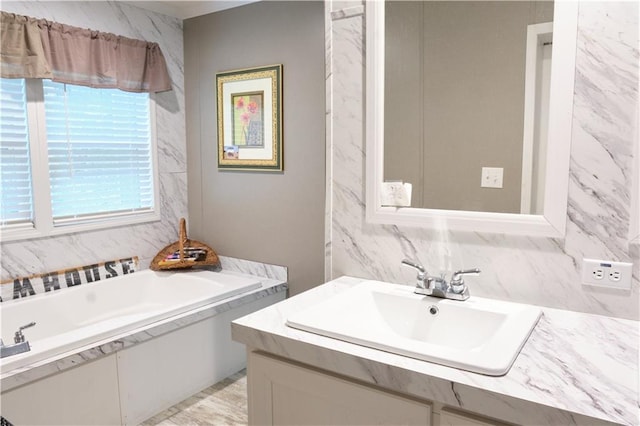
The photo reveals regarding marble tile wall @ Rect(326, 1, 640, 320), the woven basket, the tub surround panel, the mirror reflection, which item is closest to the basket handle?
the woven basket

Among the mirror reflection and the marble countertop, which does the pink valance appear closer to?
the mirror reflection

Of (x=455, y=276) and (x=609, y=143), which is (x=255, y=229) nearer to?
(x=455, y=276)

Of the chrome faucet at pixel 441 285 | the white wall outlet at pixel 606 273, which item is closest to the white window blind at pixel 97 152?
the chrome faucet at pixel 441 285

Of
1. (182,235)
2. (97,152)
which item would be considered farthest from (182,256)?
(97,152)

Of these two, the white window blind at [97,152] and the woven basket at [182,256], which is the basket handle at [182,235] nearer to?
the woven basket at [182,256]

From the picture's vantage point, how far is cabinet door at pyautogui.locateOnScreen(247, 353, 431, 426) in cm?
138

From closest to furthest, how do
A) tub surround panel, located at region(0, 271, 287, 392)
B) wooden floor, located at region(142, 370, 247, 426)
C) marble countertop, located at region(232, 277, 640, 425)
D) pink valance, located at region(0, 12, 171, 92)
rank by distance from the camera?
marble countertop, located at region(232, 277, 640, 425), tub surround panel, located at region(0, 271, 287, 392), wooden floor, located at region(142, 370, 247, 426), pink valance, located at region(0, 12, 171, 92)

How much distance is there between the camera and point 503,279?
1891 mm

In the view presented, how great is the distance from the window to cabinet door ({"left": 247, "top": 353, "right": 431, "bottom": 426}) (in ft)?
6.64

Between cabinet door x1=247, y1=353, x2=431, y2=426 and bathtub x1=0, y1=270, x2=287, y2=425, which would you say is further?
bathtub x1=0, y1=270, x2=287, y2=425

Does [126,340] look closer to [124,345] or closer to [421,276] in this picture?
[124,345]

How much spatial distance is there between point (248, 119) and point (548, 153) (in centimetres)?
212

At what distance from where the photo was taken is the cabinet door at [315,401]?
1.38m

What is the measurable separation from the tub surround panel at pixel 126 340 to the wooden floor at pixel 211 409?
45 centimetres
